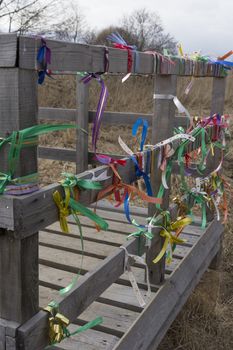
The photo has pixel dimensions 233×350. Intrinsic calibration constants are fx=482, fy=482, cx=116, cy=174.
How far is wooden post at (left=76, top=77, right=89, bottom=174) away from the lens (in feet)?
15.1

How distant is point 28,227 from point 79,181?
11.6 inches

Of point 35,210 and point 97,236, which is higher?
point 35,210

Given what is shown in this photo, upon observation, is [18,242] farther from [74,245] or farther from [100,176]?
[74,245]

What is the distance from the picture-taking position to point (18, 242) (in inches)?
56.3

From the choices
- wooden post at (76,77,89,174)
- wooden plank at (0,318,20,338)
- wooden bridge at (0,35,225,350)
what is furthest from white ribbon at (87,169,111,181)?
wooden post at (76,77,89,174)

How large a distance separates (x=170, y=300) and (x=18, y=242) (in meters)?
1.63

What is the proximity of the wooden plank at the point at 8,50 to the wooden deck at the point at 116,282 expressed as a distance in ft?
4.68

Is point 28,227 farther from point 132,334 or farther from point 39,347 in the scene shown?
point 132,334

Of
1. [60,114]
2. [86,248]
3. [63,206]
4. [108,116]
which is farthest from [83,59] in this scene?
[60,114]

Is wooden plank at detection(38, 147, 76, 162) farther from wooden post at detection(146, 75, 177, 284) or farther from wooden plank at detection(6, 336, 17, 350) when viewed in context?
wooden plank at detection(6, 336, 17, 350)

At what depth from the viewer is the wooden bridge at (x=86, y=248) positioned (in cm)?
138

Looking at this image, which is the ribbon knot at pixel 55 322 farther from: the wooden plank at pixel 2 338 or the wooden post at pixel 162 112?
the wooden post at pixel 162 112

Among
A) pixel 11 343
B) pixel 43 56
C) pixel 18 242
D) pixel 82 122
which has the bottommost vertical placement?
pixel 11 343

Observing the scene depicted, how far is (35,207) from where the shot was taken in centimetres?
147
